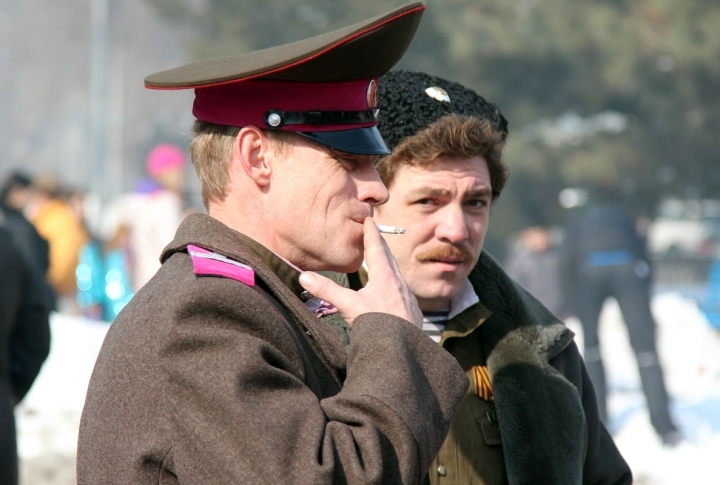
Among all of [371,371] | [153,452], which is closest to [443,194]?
[371,371]

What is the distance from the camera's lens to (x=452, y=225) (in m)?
2.58

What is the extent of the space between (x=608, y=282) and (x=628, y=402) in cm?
146

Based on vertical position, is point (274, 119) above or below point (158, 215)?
above

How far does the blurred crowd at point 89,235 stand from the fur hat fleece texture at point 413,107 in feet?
18.0

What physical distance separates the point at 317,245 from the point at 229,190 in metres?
0.19

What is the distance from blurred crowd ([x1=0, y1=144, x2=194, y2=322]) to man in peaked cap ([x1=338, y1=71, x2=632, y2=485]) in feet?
17.9

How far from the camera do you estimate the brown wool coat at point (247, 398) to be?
57.3 inches

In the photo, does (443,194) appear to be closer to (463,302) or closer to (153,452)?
(463,302)

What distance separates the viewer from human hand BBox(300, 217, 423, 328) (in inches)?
64.9

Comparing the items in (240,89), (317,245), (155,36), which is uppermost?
(155,36)

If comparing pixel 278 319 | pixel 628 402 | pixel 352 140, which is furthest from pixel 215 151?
pixel 628 402

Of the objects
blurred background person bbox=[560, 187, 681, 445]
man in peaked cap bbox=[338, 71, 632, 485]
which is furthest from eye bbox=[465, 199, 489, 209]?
blurred background person bbox=[560, 187, 681, 445]

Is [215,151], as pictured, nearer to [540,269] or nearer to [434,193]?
[434,193]

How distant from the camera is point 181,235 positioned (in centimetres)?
177
